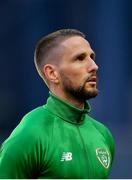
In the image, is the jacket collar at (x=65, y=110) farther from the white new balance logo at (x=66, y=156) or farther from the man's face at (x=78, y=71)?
the white new balance logo at (x=66, y=156)

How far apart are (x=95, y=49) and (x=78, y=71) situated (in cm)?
312

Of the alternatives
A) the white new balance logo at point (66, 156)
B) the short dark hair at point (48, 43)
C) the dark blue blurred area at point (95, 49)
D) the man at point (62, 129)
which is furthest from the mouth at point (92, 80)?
the dark blue blurred area at point (95, 49)

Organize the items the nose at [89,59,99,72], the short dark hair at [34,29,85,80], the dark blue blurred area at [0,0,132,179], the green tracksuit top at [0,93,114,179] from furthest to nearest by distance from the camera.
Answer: the dark blue blurred area at [0,0,132,179] → the short dark hair at [34,29,85,80] → the nose at [89,59,99,72] → the green tracksuit top at [0,93,114,179]

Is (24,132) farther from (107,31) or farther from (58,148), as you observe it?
(107,31)

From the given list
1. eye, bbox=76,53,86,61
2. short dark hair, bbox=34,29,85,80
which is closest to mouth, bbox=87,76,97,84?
eye, bbox=76,53,86,61

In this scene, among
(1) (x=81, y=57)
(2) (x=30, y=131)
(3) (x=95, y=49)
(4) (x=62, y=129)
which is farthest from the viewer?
(3) (x=95, y=49)

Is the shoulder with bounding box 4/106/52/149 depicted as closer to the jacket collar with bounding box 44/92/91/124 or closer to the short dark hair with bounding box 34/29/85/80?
the jacket collar with bounding box 44/92/91/124

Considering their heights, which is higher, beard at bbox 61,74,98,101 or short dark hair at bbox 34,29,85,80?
short dark hair at bbox 34,29,85,80

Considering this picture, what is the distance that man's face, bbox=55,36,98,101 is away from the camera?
388cm

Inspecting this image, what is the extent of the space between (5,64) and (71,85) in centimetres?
331

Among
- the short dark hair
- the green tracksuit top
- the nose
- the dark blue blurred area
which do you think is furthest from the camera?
the dark blue blurred area

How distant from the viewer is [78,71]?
3.90 meters

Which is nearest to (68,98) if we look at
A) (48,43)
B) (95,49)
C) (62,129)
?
(62,129)

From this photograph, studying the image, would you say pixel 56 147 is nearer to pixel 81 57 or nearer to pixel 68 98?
pixel 68 98
